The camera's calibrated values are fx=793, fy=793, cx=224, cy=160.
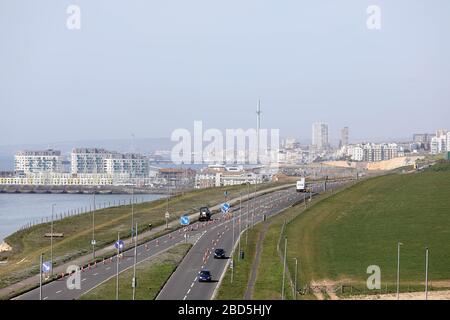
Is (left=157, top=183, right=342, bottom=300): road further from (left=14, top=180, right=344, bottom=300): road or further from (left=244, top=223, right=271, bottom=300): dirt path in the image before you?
(left=244, top=223, right=271, bottom=300): dirt path

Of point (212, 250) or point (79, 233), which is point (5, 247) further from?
point (212, 250)

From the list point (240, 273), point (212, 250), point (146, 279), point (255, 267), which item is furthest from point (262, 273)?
point (212, 250)

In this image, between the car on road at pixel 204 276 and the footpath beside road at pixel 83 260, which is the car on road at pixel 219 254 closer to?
the footpath beside road at pixel 83 260

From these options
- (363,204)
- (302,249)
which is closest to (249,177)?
(363,204)

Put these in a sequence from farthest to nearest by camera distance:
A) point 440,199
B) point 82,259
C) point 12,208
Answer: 1. point 12,208
2. point 440,199
3. point 82,259
